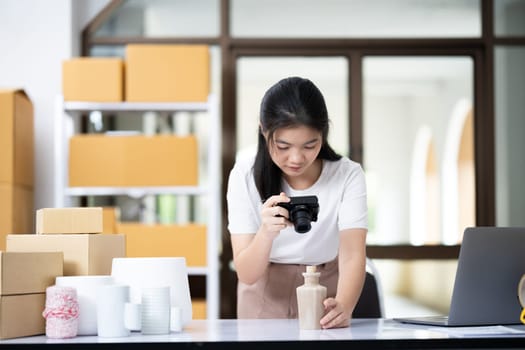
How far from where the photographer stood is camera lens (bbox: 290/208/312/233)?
74.2 inches

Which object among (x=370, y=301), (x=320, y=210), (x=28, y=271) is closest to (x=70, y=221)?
(x=28, y=271)

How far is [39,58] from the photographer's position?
4.38 m

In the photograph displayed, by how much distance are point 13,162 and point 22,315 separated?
2199mm

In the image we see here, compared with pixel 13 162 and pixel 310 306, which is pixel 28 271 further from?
pixel 13 162

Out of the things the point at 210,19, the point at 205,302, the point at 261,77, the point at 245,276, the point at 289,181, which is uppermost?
the point at 210,19

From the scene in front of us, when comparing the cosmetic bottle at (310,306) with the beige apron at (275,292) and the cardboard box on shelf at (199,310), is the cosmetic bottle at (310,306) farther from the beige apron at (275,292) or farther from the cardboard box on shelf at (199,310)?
the cardboard box on shelf at (199,310)

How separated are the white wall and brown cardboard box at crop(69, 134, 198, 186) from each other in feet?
1.01

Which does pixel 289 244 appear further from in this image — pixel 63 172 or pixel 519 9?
pixel 519 9

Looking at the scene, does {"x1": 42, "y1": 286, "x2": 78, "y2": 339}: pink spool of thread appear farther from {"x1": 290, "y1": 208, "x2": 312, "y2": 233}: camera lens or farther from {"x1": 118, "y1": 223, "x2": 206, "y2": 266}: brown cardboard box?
{"x1": 118, "y1": 223, "x2": 206, "y2": 266}: brown cardboard box

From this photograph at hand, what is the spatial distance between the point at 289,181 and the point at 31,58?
8.24 feet

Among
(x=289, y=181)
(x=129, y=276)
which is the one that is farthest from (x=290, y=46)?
(x=129, y=276)

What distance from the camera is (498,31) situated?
4.82 metres

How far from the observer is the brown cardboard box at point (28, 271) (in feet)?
5.82

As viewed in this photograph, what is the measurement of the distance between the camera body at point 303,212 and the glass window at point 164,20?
2.95 meters
